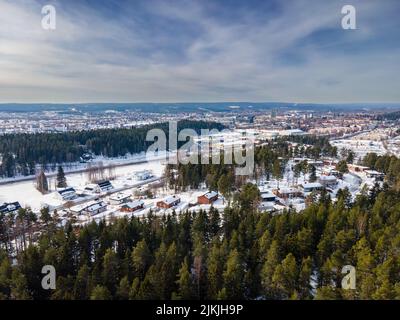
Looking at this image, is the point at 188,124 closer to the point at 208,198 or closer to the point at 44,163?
the point at 44,163

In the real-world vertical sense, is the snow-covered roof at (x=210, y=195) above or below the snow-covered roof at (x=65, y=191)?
above

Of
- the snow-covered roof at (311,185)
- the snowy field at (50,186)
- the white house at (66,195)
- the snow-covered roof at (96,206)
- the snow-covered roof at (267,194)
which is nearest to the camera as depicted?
the snow-covered roof at (96,206)

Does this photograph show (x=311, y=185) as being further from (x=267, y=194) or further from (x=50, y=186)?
(x=50, y=186)

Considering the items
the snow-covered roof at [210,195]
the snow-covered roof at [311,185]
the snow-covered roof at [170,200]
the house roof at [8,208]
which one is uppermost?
the snow-covered roof at [311,185]

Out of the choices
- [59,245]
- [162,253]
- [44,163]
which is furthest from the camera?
[44,163]

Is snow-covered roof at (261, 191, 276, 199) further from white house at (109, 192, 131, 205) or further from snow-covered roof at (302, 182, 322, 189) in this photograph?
white house at (109, 192, 131, 205)

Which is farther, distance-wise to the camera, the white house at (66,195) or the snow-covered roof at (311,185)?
the white house at (66,195)

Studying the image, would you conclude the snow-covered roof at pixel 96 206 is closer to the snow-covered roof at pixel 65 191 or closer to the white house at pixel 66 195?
the white house at pixel 66 195

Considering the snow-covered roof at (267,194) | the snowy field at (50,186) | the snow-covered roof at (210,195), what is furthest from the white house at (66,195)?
the snow-covered roof at (267,194)

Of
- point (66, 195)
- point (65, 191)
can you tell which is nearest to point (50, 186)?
point (65, 191)

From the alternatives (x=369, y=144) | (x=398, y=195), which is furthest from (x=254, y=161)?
(x=369, y=144)

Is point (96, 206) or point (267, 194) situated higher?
point (267, 194)
